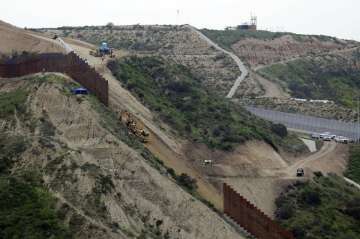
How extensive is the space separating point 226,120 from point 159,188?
101 feet

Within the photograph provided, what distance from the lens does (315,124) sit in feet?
373

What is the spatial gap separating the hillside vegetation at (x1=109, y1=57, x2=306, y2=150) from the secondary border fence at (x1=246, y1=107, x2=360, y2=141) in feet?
31.1

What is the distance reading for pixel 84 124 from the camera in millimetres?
71375

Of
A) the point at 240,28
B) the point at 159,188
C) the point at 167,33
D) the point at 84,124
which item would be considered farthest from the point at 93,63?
the point at 240,28

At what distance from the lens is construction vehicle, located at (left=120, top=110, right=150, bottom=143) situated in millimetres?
80188

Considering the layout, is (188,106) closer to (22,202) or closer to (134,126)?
(134,126)

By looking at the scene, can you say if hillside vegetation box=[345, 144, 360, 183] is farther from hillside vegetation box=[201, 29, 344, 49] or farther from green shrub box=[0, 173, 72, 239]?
hillside vegetation box=[201, 29, 344, 49]

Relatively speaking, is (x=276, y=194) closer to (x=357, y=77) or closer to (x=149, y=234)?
(x=149, y=234)

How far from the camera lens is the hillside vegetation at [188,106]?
90500 millimetres

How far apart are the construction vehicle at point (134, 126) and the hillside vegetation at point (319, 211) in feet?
47.1

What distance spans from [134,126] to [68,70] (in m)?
8.81

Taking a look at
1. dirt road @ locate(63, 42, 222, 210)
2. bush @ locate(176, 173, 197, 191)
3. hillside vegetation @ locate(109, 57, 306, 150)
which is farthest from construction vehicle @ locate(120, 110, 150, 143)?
bush @ locate(176, 173, 197, 191)

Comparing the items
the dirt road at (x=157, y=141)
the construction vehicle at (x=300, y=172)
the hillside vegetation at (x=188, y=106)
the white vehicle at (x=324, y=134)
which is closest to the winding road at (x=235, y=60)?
the white vehicle at (x=324, y=134)

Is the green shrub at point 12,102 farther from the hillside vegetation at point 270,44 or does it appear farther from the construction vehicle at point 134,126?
the hillside vegetation at point 270,44
